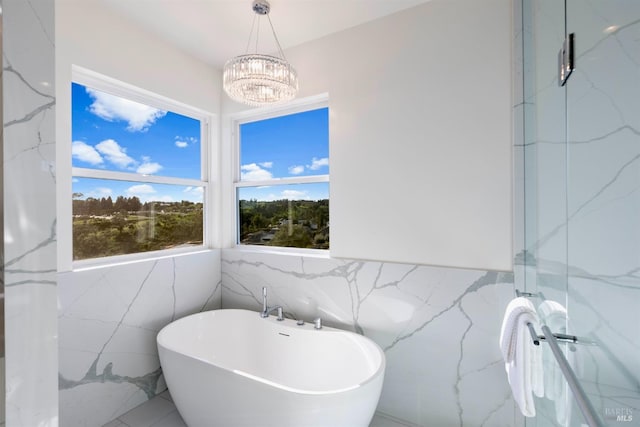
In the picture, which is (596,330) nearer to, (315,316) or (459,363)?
(459,363)

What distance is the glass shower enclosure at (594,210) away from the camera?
72cm

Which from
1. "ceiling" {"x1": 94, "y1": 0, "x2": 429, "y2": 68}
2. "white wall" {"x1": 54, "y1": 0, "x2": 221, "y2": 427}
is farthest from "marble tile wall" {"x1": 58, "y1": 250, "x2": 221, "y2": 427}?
"ceiling" {"x1": 94, "y1": 0, "x2": 429, "y2": 68}

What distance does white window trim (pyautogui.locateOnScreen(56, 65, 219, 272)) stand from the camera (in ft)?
5.97

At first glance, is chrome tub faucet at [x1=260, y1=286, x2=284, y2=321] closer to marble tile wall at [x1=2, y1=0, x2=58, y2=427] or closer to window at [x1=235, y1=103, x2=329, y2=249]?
window at [x1=235, y1=103, x2=329, y2=249]

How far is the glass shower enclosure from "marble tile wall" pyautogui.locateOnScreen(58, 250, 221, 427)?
2.40 metres

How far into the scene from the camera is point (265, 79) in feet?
5.62

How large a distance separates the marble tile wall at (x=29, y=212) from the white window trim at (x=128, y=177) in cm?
107

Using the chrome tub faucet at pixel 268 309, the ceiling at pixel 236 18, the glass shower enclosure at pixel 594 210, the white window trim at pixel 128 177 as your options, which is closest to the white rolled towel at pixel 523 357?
the glass shower enclosure at pixel 594 210

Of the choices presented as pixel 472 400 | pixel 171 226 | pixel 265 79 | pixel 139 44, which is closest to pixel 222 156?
pixel 171 226

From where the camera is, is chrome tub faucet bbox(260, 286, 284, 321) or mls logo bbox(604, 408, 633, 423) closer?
mls logo bbox(604, 408, 633, 423)

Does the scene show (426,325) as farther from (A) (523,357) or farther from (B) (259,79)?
(B) (259,79)

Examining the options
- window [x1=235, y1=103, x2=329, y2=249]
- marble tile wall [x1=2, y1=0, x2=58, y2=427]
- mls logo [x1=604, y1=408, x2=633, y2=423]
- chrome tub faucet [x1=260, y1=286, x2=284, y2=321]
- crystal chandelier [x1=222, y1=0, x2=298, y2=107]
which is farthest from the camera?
window [x1=235, y1=103, x2=329, y2=249]

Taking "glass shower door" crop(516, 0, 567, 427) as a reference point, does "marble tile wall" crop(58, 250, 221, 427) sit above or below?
below

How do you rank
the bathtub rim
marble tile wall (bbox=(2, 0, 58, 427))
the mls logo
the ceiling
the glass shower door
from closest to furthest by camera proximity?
the mls logo, marble tile wall (bbox=(2, 0, 58, 427)), the glass shower door, the bathtub rim, the ceiling
